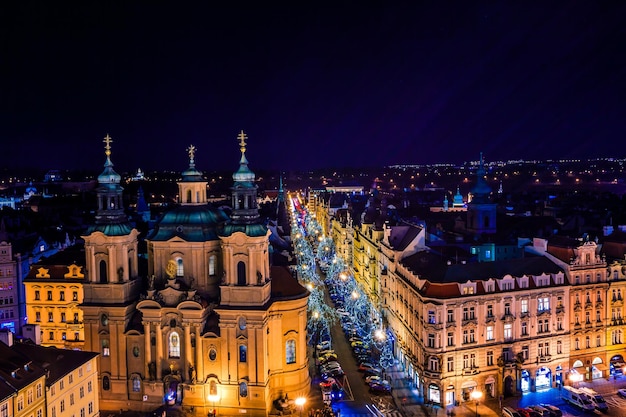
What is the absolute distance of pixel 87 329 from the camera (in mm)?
57875

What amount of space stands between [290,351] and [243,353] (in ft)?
17.9

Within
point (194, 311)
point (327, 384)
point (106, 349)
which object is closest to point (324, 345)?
point (327, 384)

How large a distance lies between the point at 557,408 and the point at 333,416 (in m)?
20.5

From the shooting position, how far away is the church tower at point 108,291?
57.6m

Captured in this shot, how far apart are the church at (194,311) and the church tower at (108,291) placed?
10 cm

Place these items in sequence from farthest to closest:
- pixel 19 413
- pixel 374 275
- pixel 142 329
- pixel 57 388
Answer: pixel 374 275, pixel 142 329, pixel 57 388, pixel 19 413

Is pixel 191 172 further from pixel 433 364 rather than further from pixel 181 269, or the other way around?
pixel 433 364

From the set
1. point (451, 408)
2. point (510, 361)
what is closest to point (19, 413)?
point (451, 408)

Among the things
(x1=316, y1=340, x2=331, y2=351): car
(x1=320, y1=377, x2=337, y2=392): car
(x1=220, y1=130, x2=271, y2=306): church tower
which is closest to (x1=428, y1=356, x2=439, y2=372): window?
(x1=320, y1=377, x2=337, y2=392): car

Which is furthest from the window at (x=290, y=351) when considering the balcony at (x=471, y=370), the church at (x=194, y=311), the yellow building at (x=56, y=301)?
the yellow building at (x=56, y=301)

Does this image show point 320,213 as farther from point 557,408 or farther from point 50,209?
point 557,408

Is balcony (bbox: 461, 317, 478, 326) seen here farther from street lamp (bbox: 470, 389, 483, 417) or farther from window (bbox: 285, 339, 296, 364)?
window (bbox: 285, 339, 296, 364)

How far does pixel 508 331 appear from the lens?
193ft

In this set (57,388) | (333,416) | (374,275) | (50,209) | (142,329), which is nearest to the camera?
(57,388)
